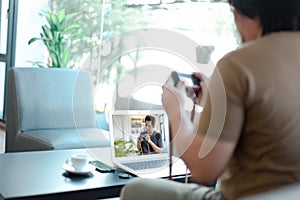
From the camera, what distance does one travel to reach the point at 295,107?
0.98 meters

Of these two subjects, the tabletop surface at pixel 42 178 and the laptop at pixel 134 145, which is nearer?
the tabletop surface at pixel 42 178

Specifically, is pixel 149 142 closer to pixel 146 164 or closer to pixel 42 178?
pixel 146 164

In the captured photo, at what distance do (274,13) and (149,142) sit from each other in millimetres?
1007

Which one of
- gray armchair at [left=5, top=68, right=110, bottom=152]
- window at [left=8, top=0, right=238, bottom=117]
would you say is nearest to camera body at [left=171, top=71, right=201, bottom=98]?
window at [left=8, top=0, right=238, bottom=117]

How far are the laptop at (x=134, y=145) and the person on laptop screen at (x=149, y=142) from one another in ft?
0.04

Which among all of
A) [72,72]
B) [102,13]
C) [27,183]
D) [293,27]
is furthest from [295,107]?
[102,13]

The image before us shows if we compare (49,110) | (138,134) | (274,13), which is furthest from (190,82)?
(49,110)

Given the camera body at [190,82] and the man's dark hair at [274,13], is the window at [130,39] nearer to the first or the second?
the camera body at [190,82]

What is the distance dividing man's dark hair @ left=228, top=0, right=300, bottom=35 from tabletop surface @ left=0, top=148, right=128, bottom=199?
939mm

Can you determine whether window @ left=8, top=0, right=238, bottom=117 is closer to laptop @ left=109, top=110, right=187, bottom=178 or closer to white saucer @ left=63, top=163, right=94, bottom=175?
laptop @ left=109, top=110, right=187, bottom=178

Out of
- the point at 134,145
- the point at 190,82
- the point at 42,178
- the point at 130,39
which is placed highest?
the point at 130,39

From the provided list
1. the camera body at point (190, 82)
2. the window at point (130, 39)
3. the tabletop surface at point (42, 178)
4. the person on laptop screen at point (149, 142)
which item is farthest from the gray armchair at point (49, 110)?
the camera body at point (190, 82)

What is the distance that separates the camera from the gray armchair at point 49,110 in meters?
2.84

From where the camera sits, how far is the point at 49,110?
3.11m
